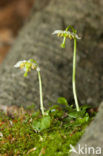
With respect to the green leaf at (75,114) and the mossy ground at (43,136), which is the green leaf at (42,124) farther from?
the green leaf at (75,114)

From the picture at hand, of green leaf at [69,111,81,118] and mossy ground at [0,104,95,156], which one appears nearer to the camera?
mossy ground at [0,104,95,156]

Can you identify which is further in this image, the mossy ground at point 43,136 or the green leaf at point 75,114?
the green leaf at point 75,114

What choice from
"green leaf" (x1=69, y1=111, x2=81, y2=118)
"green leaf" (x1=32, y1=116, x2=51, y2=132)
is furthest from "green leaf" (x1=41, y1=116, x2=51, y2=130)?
"green leaf" (x1=69, y1=111, x2=81, y2=118)

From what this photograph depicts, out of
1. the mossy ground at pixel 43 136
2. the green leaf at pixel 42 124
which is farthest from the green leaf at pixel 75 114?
the green leaf at pixel 42 124

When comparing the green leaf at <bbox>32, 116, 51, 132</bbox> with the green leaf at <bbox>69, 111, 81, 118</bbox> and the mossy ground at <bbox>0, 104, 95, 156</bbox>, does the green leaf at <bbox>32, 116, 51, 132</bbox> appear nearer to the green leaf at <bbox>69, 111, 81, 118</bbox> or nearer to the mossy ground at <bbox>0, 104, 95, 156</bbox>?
the mossy ground at <bbox>0, 104, 95, 156</bbox>

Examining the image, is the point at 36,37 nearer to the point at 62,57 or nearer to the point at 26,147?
the point at 62,57

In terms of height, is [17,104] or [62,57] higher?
[62,57]

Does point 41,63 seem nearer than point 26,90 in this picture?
No

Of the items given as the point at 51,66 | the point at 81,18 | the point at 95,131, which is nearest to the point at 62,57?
the point at 51,66

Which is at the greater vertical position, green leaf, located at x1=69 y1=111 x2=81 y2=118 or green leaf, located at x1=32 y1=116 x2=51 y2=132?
green leaf, located at x1=69 y1=111 x2=81 y2=118
